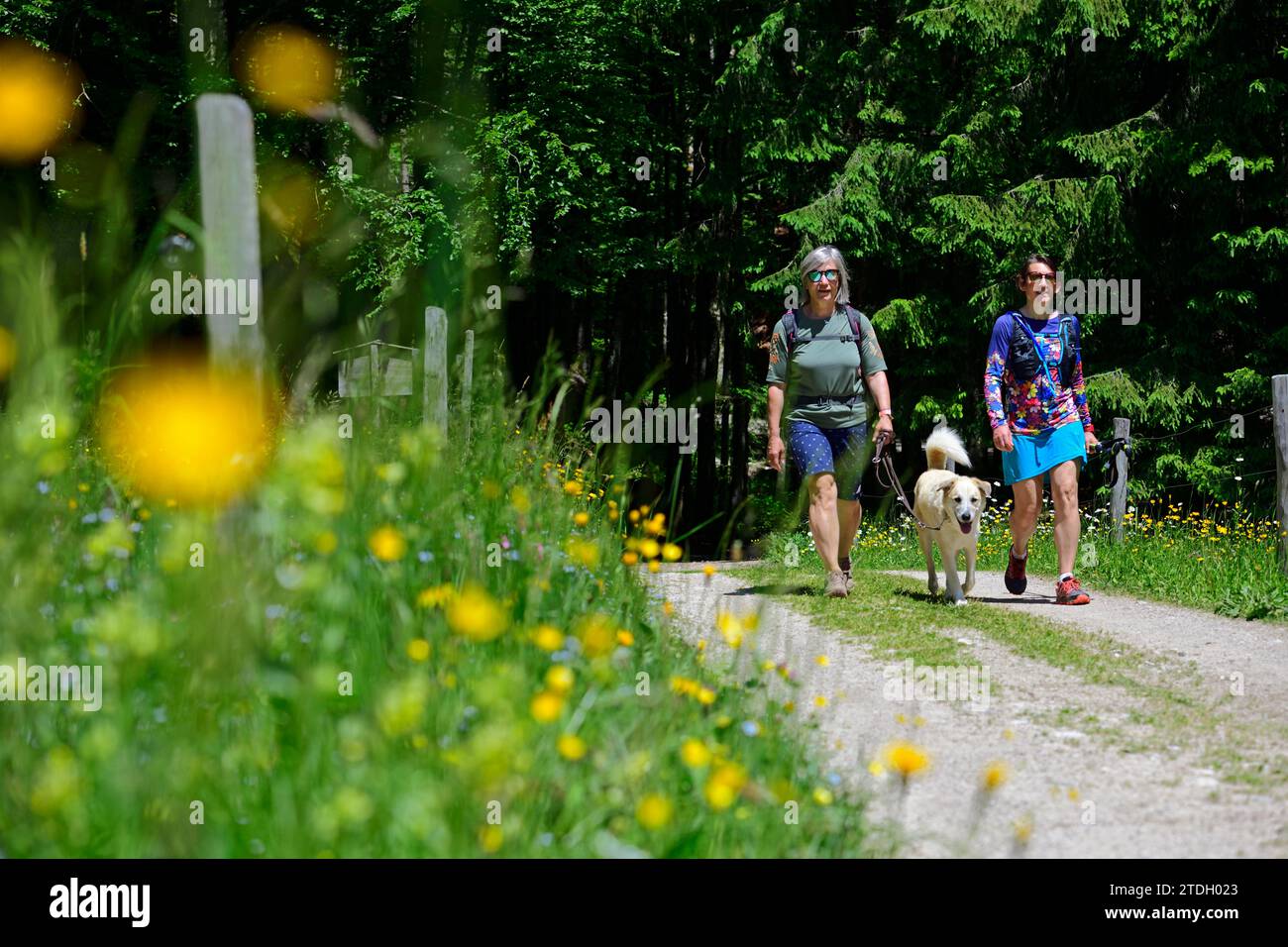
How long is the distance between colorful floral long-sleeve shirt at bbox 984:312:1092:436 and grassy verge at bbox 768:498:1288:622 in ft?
5.55

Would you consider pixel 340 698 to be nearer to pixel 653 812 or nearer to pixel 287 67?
pixel 653 812

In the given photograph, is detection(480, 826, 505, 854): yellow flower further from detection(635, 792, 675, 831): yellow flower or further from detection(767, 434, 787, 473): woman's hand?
detection(767, 434, 787, 473): woman's hand

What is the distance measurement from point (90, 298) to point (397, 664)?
1.78 meters

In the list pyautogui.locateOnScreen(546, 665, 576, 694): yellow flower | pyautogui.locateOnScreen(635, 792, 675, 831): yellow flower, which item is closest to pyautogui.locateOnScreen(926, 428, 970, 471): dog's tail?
pyautogui.locateOnScreen(546, 665, 576, 694): yellow flower

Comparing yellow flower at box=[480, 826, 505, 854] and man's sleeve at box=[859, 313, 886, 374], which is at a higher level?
man's sleeve at box=[859, 313, 886, 374]

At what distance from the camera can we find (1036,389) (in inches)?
323

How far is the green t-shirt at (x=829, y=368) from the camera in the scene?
26.4 ft

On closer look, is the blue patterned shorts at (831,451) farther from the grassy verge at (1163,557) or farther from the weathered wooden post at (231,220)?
the weathered wooden post at (231,220)

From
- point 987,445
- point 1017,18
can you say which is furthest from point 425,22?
point 987,445

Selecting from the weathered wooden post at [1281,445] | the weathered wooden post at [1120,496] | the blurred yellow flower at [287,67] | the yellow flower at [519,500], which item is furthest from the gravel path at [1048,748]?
the blurred yellow flower at [287,67]

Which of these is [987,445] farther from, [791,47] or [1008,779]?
[1008,779]

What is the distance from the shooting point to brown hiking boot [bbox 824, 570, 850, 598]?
26.5 feet

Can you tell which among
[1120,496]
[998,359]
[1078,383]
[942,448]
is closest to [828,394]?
[998,359]
